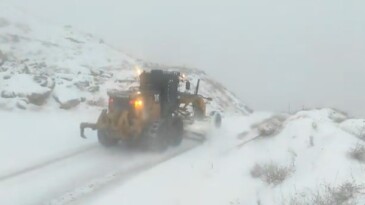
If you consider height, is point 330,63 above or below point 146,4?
below

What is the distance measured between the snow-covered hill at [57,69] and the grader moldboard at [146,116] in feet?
17.9

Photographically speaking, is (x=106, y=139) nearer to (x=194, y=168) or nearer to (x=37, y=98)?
(x=194, y=168)

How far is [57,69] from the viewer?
25.0m

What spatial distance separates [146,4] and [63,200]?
72.6 m

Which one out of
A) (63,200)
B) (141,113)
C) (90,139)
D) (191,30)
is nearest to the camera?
(63,200)

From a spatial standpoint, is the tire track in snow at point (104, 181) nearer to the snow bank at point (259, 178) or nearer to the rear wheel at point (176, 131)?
the snow bank at point (259, 178)

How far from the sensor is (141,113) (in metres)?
15.6

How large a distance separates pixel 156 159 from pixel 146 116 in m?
1.56

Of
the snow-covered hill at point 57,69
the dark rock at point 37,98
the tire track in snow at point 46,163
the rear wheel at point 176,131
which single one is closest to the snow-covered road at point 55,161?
the tire track in snow at point 46,163

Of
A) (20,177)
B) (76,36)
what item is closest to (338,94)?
(76,36)

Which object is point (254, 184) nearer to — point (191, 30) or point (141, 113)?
point (141, 113)

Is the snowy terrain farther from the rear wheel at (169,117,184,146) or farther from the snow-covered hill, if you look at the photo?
the rear wheel at (169,117,184,146)

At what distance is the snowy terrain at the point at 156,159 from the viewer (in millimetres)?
10294

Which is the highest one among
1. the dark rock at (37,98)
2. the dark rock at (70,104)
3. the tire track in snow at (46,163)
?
the dark rock at (37,98)
